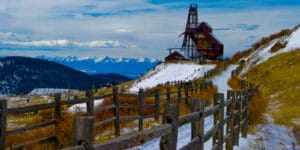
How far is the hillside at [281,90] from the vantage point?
15.6 metres

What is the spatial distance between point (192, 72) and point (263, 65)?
527 inches

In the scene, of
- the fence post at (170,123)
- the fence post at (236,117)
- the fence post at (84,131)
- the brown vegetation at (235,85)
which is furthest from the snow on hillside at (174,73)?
the fence post at (84,131)

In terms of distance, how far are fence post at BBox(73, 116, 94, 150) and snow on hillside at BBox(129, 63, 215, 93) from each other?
4696 cm

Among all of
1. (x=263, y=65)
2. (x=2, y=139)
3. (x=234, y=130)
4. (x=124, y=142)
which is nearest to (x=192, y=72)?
(x=263, y=65)

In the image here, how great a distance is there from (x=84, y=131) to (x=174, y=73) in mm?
54821

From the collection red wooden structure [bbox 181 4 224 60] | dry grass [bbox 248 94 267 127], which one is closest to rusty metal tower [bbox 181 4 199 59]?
red wooden structure [bbox 181 4 224 60]

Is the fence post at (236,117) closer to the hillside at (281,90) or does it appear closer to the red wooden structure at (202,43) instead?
the hillside at (281,90)

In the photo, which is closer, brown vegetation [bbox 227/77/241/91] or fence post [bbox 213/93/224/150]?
fence post [bbox 213/93/224/150]

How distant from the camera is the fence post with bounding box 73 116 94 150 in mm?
4090

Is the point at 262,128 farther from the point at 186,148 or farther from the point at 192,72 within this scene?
the point at 192,72

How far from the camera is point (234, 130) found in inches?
503

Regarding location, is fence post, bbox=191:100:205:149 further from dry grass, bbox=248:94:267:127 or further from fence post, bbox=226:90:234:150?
dry grass, bbox=248:94:267:127

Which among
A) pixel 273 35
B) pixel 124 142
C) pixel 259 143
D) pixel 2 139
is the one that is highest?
pixel 273 35

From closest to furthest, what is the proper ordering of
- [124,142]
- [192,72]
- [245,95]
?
[124,142], [245,95], [192,72]
